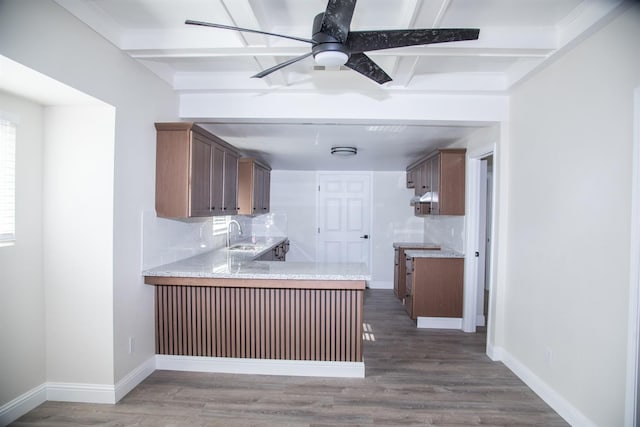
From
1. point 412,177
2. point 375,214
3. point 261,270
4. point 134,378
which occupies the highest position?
point 412,177

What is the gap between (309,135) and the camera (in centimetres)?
378

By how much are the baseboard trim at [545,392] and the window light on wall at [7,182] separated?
379 cm

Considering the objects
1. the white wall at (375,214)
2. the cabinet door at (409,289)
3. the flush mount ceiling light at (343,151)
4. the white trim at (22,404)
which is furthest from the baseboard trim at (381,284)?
the white trim at (22,404)

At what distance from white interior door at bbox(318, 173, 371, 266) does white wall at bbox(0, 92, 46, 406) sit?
4.56 m

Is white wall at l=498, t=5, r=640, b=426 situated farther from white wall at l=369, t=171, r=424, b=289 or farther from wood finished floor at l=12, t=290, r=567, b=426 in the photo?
white wall at l=369, t=171, r=424, b=289

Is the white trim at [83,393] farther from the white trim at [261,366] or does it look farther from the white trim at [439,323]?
the white trim at [439,323]

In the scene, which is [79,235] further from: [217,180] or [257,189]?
[257,189]

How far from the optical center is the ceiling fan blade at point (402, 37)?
1450mm

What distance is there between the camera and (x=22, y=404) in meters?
2.17

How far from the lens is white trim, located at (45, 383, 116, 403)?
2326 millimetres

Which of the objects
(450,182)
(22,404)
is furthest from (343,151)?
(22,404)

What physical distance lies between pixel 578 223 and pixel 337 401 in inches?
80.5

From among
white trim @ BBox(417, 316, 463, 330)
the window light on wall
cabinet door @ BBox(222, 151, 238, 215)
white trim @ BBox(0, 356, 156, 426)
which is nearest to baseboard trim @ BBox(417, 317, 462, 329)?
white trim @ BBox(417, 316, 463, 330)

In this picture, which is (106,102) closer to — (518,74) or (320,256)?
(518,74)
